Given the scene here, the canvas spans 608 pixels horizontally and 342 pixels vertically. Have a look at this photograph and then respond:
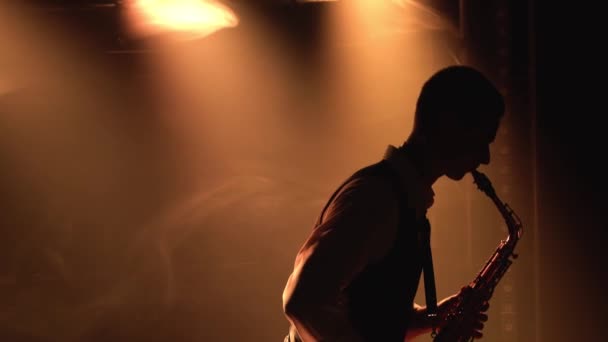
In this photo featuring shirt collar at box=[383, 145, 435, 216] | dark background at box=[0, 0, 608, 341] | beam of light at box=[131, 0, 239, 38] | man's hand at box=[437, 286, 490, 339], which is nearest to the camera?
shirt collar at box=[383, 145, 435, 216]

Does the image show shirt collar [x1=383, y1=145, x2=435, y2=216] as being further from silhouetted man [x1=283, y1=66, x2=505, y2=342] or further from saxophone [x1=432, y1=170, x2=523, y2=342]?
saxophone [x1=432, y1=170, x2=523, y2=342]

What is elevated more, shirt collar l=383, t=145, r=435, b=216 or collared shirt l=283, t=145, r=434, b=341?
shirt collar l=383, t=145, r=435, b=216

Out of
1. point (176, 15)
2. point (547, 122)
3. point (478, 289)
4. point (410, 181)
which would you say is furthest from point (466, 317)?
point (176, 15)

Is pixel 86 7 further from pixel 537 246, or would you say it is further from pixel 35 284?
pixel 537 246

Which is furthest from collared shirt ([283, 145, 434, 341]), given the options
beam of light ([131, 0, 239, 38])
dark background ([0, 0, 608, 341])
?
beam of light ([131, 0, 239, 38])

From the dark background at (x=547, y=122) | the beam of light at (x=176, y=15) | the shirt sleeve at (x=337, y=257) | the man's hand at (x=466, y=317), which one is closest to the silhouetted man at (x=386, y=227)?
the shirt sleeve at (x=337, y=257)

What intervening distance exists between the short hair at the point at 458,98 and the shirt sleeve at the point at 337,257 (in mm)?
288

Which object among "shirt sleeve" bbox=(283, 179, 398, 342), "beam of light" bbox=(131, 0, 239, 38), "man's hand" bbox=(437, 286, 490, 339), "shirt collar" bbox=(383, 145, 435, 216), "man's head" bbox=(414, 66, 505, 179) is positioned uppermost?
"beam of light" bbox=(131, 0, 239, 38)

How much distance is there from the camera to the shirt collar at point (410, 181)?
1.25 metres

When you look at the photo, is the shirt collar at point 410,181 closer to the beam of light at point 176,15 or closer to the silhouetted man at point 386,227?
the silhouetted man at point 386,227

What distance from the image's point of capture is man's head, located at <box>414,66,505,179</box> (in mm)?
1315

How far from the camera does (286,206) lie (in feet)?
9.53

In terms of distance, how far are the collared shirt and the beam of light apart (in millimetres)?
1895

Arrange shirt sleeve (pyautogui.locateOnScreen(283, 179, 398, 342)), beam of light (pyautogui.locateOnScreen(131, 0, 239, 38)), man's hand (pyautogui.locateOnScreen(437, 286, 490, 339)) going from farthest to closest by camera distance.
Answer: beam of light (pyautogui.locateOnScreen(131, 0, 239, 38)), man's hand (pyautogui.locateOnScreen(437, 286, 490, 339)), shirt sleeve (pyautogui.locateOnScreen(283, 179, 398, 342))
